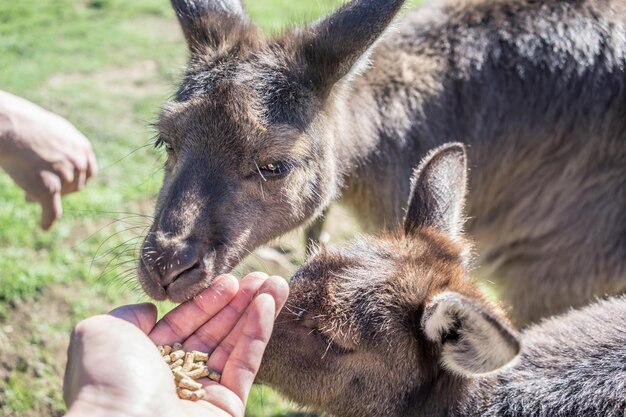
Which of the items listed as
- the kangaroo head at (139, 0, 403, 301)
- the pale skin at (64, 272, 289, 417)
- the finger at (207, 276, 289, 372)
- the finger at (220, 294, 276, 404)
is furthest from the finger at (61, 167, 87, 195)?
the finger at (220, 294, 276, 404)

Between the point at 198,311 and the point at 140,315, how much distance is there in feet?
0.95

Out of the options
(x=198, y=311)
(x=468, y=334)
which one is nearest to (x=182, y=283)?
(x=198, y=311)

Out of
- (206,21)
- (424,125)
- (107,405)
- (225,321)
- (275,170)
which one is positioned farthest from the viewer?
(424,125)

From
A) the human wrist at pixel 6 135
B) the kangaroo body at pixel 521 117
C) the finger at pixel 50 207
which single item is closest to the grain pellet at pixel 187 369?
the finger at pixel 50 207

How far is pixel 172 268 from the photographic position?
11.3 feet

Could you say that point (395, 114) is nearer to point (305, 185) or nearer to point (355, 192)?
point (355, 192)

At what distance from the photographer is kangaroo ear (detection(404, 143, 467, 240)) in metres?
3.53

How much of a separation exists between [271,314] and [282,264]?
304 centimetres

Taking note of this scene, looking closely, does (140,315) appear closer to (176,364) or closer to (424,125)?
(176,364)

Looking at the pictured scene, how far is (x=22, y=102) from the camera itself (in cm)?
430

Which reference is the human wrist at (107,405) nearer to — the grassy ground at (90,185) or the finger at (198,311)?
the finger at (198,311)

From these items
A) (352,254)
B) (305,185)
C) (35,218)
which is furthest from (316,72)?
(35,218)

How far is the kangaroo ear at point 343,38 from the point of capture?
13.2ft

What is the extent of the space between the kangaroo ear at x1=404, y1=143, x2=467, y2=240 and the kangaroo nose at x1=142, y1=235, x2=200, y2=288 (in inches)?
40.5
